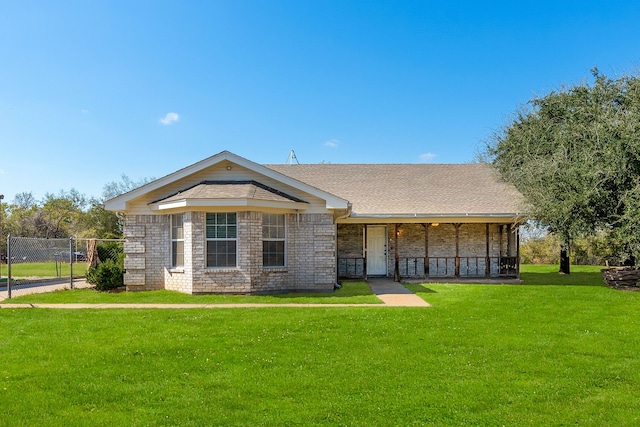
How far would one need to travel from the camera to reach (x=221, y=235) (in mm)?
13094

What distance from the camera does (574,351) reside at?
7.02 m

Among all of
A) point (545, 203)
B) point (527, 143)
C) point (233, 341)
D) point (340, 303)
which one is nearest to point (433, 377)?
point (233, 341)

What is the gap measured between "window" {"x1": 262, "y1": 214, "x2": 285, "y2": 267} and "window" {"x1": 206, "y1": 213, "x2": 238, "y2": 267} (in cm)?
97

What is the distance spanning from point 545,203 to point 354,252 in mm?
7239

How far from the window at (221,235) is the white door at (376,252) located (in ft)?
22.5

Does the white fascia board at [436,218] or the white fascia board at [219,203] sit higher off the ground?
the white fascia board at [219,203]

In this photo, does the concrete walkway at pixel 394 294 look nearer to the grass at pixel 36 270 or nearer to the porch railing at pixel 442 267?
the porch railing at pixel 442 267

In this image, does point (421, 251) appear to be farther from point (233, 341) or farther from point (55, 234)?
point (55, 234)

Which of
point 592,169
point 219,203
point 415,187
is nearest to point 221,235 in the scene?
point 219,203

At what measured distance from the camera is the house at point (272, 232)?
13008mm

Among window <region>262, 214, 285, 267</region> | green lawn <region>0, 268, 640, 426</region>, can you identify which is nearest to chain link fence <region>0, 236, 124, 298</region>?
green lawn <region>0, 268, 640, 426</region>

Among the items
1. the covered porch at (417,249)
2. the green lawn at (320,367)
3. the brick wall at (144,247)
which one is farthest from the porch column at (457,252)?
the brick wall at (144,247)

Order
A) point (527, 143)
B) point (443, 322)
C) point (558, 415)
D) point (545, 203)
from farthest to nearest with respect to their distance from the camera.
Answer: point (527, 143) < point (545, 203) < point (443, 322) < point (558, 415)

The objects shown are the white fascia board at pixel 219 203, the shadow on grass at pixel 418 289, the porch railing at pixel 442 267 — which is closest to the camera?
the white fascia board at pixel 219 203
